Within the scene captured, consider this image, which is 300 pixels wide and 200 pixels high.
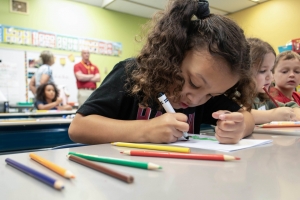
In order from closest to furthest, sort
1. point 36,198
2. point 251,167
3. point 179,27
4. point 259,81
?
point 36,198
point 251,167
point 179,27
point 259,81

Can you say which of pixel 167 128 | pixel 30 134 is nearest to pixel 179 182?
pixel 167 128

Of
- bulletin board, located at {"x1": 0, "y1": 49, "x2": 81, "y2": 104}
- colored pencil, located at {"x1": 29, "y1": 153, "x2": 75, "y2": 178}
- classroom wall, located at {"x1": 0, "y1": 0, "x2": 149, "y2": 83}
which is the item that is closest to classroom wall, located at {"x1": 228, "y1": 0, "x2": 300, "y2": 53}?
classroom wall, located at {"x1": 0, "y1": 0, "x2": 149, "y2": 83}

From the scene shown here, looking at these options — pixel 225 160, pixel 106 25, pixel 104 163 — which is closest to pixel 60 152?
pixel 104 163

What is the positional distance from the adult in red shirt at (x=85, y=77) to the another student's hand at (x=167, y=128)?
274cm

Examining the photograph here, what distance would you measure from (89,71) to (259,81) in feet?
8.25

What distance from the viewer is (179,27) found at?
26.0 inches

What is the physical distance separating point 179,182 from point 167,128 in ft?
0.84

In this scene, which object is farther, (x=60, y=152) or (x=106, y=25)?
(x=106, y=25)

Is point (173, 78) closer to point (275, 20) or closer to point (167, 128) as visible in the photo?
point (167, 128)

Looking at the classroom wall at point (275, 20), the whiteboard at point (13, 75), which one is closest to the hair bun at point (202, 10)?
the classroom wall at point (275, 20)

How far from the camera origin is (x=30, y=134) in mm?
1215

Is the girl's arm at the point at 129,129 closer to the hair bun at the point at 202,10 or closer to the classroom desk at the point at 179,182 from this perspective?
the classroom desk at the point at 179,182

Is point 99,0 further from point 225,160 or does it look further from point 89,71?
point 225,160

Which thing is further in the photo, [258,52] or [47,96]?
[47,96]
